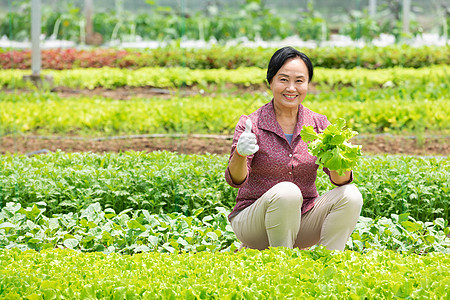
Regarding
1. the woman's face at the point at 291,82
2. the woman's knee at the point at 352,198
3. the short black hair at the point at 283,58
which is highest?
the short black hair at the point at 283,58

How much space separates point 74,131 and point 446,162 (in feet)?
14.0

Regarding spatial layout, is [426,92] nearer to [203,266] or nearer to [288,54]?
[288,54]

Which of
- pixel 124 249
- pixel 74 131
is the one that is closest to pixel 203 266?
pixel 124 249

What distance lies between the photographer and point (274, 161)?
308 centimetres

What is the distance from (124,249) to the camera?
140 inches

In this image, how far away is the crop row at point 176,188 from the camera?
418 centimetres

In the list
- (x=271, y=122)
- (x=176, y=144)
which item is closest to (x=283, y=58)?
(x=271, y=122)

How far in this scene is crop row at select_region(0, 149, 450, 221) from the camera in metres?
4.18

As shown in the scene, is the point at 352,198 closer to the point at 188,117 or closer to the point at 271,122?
the point at 271,122

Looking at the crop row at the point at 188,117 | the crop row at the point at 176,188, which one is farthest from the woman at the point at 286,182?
the crop row at the point at 188,117

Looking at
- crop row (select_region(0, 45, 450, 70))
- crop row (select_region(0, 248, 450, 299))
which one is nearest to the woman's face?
crop row (select_region(0, 248, 450, 299))

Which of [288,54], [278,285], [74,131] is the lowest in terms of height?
[74,131]

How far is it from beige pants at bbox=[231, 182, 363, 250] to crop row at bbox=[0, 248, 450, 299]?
150mm

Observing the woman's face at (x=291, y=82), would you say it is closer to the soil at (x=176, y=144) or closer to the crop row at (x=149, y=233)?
the crop row at (x=149, y=233)
